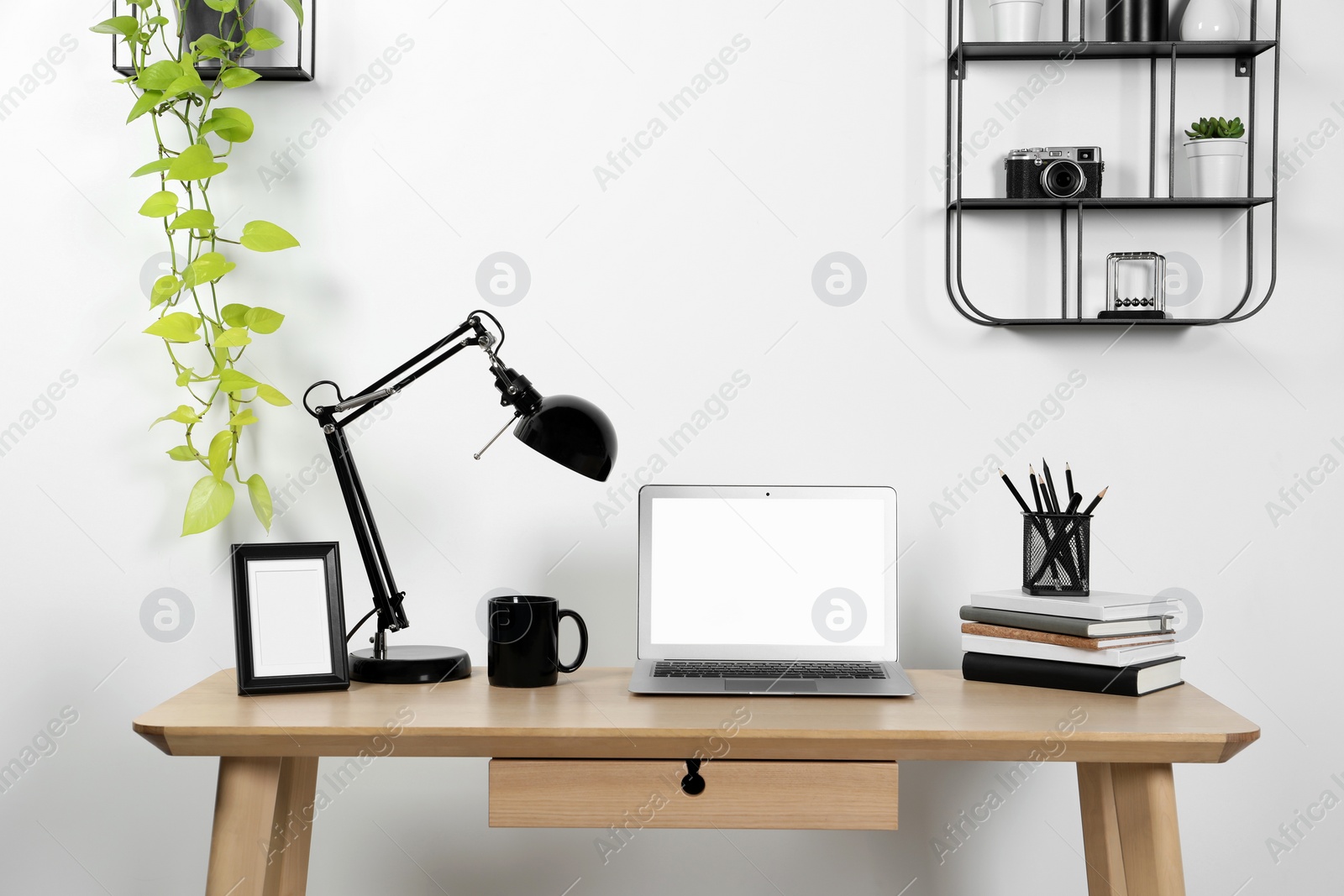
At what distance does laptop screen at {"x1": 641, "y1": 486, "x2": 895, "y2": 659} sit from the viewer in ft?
4.65

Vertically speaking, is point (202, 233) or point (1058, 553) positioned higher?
point (202, 233)

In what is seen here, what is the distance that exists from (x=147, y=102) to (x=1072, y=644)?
157 centimetres

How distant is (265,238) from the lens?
5.06 ft

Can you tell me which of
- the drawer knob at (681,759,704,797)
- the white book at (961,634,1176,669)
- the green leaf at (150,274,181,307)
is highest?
the green leaf at (150,274,181,307)

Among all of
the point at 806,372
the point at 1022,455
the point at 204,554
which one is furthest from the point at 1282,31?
the point at 204,554

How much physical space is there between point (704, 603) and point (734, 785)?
1.16 feet

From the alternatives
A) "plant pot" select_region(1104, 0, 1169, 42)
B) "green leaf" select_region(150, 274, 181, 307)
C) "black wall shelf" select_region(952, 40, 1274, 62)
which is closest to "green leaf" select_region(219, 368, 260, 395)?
"green leaf" select_region(150, 274, 181, 307)

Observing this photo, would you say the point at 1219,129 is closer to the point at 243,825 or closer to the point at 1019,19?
the point at 1019,19

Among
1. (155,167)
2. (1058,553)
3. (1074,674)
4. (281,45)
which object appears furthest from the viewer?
(281,45)

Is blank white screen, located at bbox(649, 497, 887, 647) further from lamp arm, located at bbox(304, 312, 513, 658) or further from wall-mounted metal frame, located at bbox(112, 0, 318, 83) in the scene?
wall-mounted metal frame, located at bbox(112, 0, 318, 83)

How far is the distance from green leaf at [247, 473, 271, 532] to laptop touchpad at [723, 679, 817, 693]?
810mm

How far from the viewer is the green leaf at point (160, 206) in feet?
5.00

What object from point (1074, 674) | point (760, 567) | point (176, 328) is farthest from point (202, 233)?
point (1074, 674)

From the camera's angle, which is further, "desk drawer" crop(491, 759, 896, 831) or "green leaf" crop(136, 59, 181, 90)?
"green leaf" crop(136, 59, 181, 90)
